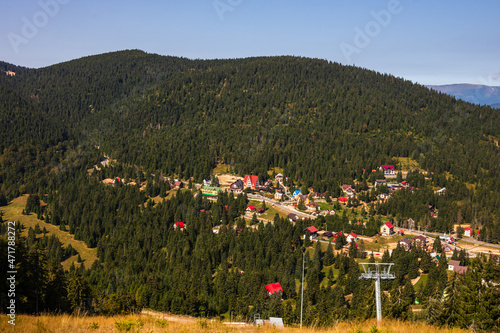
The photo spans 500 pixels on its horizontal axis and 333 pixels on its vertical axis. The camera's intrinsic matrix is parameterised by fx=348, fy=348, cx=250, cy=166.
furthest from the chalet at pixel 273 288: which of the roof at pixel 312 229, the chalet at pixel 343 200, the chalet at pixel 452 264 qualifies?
the chalet at pixel 343 200

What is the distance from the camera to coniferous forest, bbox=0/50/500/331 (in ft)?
127

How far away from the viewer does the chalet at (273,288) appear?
152 feet

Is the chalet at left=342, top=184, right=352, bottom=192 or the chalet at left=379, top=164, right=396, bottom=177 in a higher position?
the chalet at left=379, top=164, right=396, bottom=177

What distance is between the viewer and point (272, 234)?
61.5 metres

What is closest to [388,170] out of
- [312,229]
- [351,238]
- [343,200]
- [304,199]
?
[343,200]

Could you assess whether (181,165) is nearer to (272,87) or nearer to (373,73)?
(272,87)

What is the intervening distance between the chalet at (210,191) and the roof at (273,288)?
141 ft

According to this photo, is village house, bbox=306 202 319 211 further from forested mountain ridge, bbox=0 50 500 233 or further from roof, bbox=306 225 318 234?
roof, bbox=306 225 318 234

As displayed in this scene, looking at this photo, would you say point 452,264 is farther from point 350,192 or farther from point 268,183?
point 268,183

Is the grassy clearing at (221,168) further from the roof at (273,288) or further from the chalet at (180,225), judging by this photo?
the roof at (273,288)

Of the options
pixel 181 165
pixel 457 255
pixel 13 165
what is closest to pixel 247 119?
pixel 181 165

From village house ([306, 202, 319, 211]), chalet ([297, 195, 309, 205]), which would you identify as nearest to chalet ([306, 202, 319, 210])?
village house ([306, 202, 319, 211])

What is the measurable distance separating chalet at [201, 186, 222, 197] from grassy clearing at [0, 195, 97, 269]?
29510 millimetres

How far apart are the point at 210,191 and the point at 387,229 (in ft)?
143
